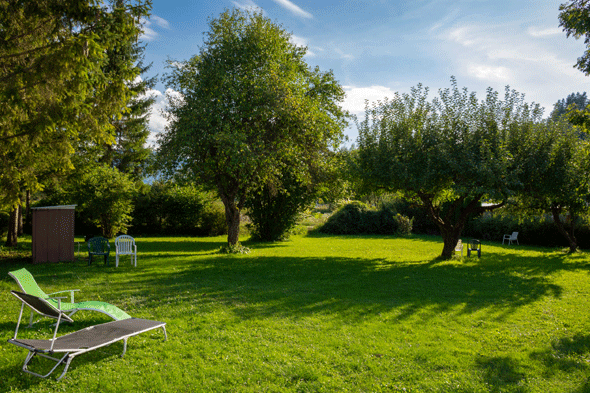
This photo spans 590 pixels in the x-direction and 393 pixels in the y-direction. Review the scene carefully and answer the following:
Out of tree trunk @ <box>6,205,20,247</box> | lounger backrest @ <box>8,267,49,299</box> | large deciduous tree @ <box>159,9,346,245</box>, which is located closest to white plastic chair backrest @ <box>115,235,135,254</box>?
large deciduous tree @ <box>159,9,346,245</box>

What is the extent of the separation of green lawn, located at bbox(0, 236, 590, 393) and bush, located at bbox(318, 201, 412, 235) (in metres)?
16.3

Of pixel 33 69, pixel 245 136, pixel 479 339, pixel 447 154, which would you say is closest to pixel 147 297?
pixel 33 69

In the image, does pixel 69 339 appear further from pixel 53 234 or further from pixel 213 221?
pixel 213 221

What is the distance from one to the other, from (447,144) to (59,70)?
1186 centimetres

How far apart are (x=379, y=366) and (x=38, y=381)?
3987 mm

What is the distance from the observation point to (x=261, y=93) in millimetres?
14578

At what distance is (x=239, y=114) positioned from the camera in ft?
49.3

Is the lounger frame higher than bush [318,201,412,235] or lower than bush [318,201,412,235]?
lower

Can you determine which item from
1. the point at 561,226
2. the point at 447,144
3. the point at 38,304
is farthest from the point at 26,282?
the point at 561,226

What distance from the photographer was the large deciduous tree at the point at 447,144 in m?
13.0

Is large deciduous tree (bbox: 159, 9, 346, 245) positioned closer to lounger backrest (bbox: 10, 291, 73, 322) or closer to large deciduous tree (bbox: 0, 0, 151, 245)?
large deciduous tree (bbox: 0, 0, 151, 245)

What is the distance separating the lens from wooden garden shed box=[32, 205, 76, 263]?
41.5 ft

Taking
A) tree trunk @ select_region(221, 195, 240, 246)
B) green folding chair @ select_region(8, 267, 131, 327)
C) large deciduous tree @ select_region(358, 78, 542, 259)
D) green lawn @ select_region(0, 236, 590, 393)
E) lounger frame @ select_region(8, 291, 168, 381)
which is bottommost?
green lawn @ select_region(0, 236, 590, 393)

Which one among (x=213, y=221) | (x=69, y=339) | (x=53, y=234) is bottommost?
(x=69, y=339)
